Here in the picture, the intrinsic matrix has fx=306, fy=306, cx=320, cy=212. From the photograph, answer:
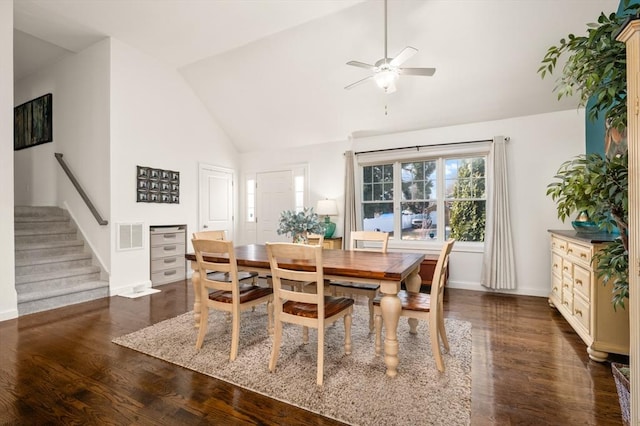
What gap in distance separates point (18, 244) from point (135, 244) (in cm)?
138

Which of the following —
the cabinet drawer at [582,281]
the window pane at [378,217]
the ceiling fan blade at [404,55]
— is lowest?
the cabinet drawer at [582,281]

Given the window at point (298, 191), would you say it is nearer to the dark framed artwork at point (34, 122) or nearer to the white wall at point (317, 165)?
the white wall at point (317, 165)

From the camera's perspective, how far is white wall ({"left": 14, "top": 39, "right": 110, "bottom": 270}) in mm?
4363

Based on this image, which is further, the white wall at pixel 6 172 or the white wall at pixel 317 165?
the white wall at pixel 317 165

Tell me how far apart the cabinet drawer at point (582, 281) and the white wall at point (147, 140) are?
5.37m

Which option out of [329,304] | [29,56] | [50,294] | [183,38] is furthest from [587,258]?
[29,56]

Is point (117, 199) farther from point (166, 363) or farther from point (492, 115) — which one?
point (492, 115)

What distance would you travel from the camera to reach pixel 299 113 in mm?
5363

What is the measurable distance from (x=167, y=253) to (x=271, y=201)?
7.22 feet

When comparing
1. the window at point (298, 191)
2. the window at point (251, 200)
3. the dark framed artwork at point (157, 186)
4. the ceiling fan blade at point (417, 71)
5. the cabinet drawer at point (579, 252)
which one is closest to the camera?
the cabinet drawer at point (579, 252)

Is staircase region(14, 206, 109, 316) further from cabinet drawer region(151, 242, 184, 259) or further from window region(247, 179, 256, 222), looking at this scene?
window region(247, 179, 256, 222)

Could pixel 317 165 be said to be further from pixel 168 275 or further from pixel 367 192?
pixel 168 275

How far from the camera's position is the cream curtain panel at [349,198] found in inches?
209

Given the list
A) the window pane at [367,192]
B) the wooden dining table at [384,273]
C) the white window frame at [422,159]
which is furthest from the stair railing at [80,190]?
the window pane at [367,192]
